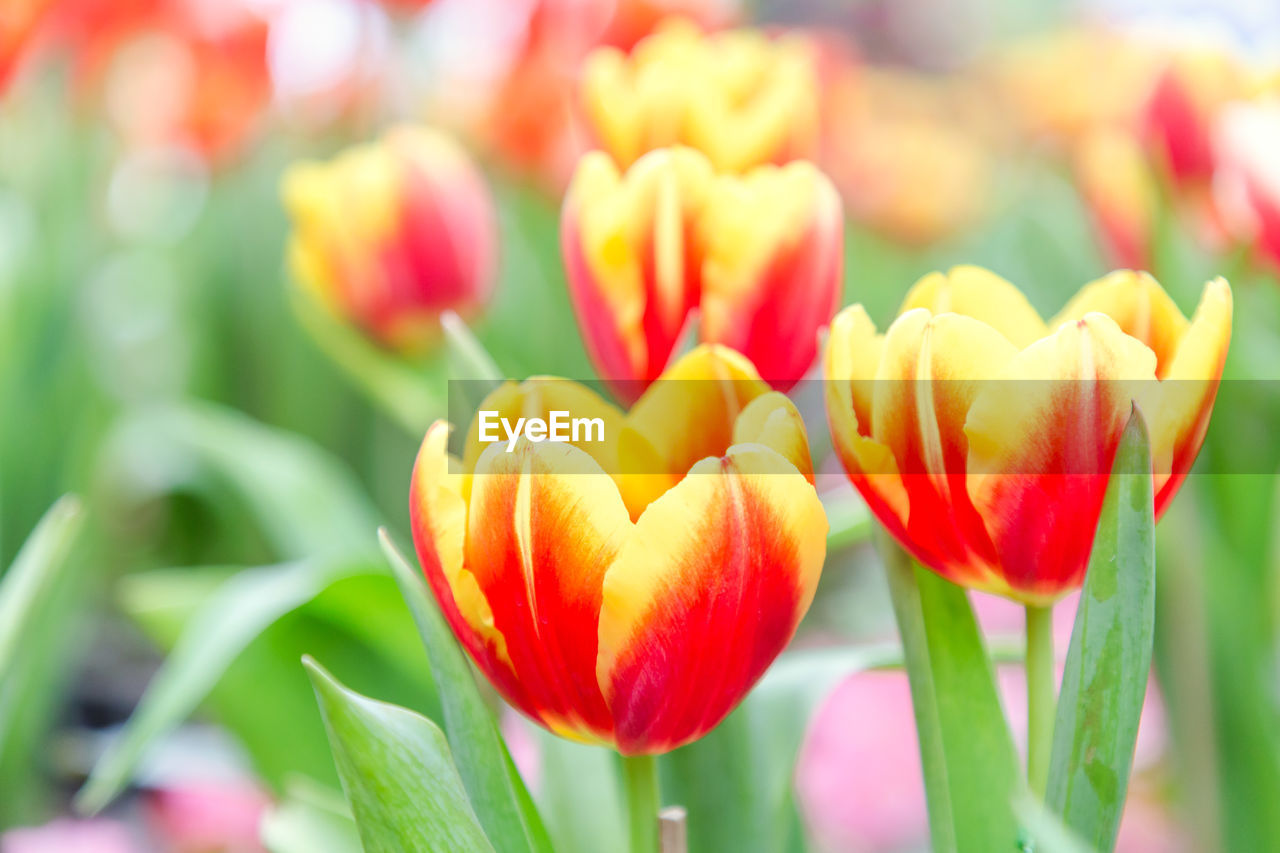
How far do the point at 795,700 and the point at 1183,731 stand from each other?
0.35 metres

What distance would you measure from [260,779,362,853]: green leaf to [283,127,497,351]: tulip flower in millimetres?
313

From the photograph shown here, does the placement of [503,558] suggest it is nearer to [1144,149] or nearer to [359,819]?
[359,819]

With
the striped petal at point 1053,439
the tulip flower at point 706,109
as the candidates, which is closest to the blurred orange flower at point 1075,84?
the tulip flower at point 706,109

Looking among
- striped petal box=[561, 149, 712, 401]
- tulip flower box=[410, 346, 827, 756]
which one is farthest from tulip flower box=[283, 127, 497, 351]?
tulip flower box=[410, 346, 827, 756]

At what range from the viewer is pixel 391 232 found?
0.62 m

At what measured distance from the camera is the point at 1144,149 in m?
0.63

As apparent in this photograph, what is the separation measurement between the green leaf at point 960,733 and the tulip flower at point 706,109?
0.21 meters

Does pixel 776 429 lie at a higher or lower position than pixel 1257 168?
lower

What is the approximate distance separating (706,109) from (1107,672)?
281 mm

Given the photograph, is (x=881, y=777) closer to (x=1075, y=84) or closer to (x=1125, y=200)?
(x=1125, y=200)

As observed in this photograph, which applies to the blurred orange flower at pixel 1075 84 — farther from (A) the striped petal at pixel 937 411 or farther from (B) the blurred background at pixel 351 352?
(A) the striped petal at pixel 937 411

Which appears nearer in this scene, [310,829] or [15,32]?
[310,829]

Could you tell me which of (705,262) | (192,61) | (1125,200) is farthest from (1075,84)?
(705,262)

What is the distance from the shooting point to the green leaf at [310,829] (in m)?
0.36
